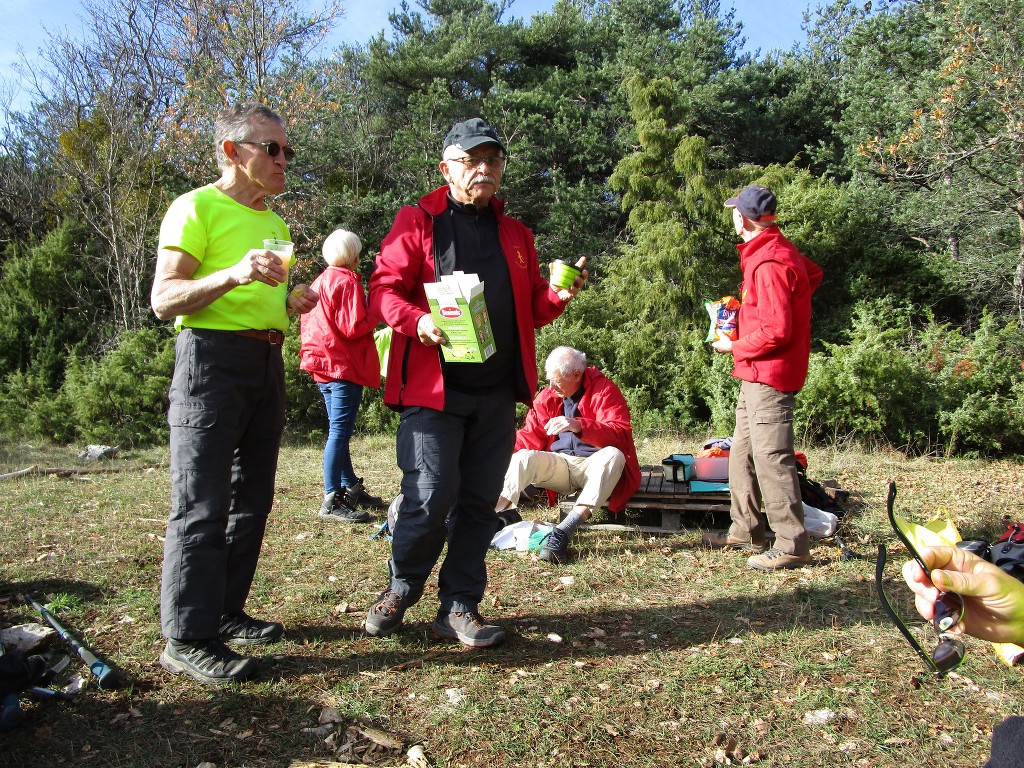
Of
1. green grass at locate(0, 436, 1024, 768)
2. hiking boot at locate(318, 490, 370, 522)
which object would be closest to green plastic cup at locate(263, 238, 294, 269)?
green grass at locate(0, 436, 1024, 768)

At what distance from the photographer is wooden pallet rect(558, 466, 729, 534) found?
205 inches

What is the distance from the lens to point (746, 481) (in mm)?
4730

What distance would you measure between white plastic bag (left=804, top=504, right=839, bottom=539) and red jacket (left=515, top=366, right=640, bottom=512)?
3.73ft

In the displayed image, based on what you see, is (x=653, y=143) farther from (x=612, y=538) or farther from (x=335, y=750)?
(x=335, y=750)

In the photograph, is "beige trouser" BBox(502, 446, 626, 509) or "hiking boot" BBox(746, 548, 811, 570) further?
"beige trouser" BBox(502, 446, 626, 509)

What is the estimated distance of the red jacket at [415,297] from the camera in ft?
10.1

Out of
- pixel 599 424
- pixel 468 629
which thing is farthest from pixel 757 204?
pixel 468 629

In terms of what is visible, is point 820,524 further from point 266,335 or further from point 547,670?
point 266,335

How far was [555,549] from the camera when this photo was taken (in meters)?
4.50

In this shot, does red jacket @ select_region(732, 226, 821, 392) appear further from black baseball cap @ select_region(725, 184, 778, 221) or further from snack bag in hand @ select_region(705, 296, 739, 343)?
snack bag in hand @ select_region(705, 296, 739, 343)

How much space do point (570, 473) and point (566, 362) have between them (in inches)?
29.9

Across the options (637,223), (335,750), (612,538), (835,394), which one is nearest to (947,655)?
(335,750)

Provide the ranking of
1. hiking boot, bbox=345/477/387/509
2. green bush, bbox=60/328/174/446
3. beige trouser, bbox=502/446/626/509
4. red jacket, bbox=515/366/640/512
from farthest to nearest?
1. green bush, bbox=60/328/174/446
2. hiking boot, bbox=345/477/387/509
3. red jacket, bbox=515/366/640/512
4. beige trouser, bbox=502/446/626/509

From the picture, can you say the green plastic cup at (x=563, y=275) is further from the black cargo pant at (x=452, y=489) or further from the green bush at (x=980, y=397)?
the green bush at (x=980, y=397)
